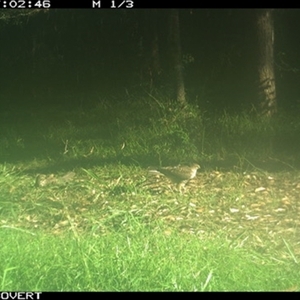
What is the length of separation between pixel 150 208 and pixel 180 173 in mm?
227

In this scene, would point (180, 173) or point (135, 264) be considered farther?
point (180, 173)

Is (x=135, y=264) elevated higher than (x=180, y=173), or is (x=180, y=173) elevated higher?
(x=180, y=173)

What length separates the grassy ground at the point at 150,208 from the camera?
1.86 meters

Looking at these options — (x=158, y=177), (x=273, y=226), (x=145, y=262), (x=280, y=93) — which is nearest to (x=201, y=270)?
(x=145, y=262)

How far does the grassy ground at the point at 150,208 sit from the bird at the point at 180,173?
0.09ft

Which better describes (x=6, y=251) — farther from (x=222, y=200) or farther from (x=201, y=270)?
(x=222, y=200)

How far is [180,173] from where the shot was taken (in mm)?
2281

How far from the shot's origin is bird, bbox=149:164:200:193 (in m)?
2.26

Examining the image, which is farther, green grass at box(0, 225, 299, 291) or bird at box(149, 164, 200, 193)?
bird at box(149, 164, 200, 193)

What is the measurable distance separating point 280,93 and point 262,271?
83 centimetres

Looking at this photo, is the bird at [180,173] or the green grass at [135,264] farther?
the bird at [180,173]

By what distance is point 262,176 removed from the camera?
2.23m

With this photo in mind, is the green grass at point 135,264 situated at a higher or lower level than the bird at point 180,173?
lower

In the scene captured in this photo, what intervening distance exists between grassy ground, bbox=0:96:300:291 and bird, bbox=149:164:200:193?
0.03m
